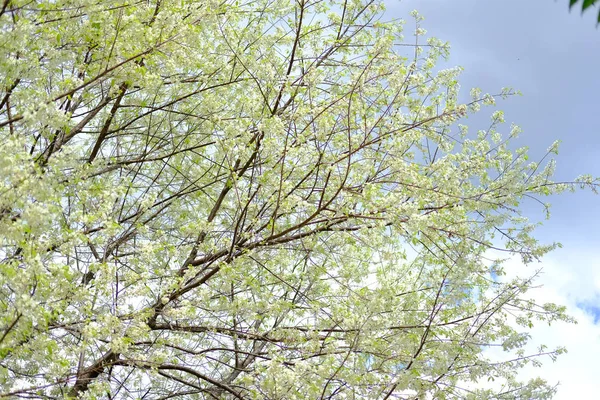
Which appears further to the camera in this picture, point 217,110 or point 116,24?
point 217,110

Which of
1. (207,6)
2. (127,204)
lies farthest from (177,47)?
(127,204)

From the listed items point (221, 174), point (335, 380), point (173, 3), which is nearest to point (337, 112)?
point (221, 174)

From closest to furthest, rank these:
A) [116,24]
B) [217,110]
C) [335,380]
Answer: [335,380]
[116,24]
[217,110]

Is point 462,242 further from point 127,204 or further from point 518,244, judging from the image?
point 127,204

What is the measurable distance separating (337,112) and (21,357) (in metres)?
3.84

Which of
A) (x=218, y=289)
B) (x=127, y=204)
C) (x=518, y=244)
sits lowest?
(x=218, y=289)

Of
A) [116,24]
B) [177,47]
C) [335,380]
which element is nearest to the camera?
[335,380]

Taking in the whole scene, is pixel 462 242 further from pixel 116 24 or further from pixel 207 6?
pixel 116 24

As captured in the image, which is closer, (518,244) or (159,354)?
(159,354)

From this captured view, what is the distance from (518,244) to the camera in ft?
22.9

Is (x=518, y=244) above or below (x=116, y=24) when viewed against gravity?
below

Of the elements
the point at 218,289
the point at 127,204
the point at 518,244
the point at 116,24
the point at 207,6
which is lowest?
the point at 218,289

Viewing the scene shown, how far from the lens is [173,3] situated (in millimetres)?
6801

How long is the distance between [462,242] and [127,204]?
3.95 m
